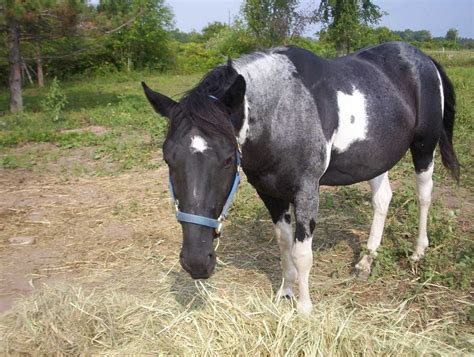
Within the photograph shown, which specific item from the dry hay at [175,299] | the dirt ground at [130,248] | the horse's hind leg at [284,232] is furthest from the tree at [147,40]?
the horse's hind leg at [284,232]

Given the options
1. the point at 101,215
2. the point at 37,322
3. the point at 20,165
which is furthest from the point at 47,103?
the point at 37,322

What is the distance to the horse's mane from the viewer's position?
1.95 metres

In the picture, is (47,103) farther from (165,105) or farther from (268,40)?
(268,40)

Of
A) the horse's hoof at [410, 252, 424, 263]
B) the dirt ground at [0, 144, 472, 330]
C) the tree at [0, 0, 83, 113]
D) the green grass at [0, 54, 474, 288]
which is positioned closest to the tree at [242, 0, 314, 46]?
the green grass at [0, 54, 474, 288]

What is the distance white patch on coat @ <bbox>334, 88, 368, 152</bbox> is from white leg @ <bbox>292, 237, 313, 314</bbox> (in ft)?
2.21

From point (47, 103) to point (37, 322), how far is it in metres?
8.68

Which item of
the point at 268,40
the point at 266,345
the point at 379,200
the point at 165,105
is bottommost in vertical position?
the point at 266,345

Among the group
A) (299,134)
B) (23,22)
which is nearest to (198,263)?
Answer: (299,134)

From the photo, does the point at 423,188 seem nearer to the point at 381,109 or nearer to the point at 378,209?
the point at 378,209

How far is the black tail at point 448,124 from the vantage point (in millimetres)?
3697

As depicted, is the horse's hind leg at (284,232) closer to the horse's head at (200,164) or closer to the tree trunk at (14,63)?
the horse's head at (200,164)

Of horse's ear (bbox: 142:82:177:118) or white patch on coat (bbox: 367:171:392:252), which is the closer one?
Answer: horse's ear (bbox: 142:82:177:118)

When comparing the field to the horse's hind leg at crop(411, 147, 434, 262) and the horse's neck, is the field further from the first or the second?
the horse's neck

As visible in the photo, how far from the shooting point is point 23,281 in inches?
139
